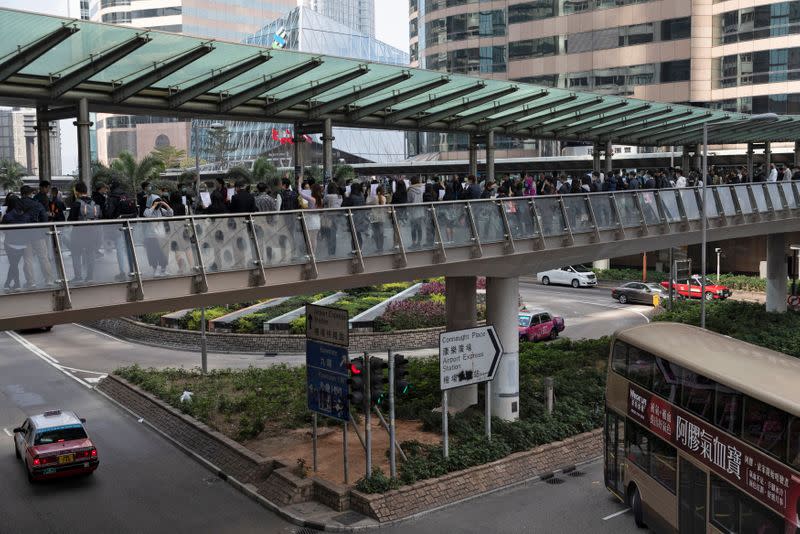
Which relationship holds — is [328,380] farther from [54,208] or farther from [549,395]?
[549,395]

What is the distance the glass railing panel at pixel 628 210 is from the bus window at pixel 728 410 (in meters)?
10.7

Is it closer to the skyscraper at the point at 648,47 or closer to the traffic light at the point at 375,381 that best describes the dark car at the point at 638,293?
the skyscraper at the point at 648,47

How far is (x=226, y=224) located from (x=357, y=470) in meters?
7.05

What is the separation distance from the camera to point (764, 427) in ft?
40.0

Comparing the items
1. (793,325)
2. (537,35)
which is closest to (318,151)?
(537,35)

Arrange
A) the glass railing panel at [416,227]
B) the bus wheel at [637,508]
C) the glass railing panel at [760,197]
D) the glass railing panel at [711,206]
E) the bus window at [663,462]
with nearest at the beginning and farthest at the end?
1. the bus window at [663,462]
2. the bus wheel at [637,508]
3. the glass railing panel at [416,227]
4. the glass railing panel at [711,206]
5. the glass railing panel at [760,197]

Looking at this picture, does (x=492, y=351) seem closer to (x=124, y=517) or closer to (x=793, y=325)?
(x=124, y=517)

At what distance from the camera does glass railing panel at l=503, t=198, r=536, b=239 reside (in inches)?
798

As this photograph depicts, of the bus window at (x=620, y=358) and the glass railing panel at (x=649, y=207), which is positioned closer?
the bus window at (x=620, y=358)

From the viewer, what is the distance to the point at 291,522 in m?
17.3

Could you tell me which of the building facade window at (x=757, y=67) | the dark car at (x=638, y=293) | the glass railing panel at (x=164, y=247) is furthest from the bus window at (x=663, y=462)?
the building facade window at (x=757, y=67)

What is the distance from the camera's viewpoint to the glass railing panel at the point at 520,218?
20.3 meters

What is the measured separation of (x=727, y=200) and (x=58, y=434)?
20.4 m

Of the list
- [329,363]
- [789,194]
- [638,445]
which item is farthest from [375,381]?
[789,194]
